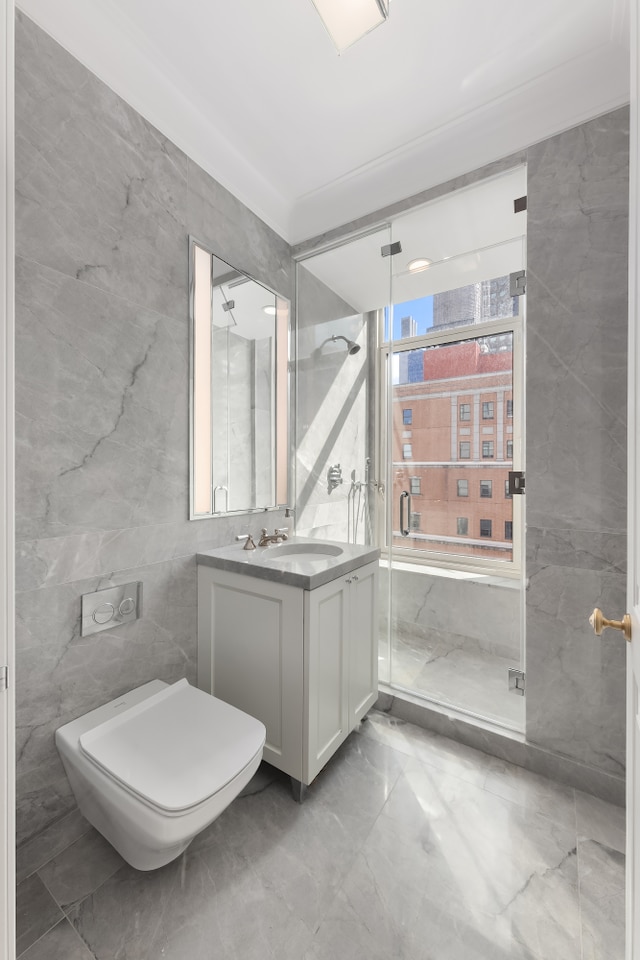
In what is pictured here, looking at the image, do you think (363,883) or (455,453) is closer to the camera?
(363,883)


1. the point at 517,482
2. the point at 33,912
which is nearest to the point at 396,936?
the point at 33,912

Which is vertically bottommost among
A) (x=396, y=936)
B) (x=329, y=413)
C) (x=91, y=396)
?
(x=396, y=936)

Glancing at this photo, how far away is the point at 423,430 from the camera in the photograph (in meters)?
2.55

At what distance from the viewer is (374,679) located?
187 centimetres

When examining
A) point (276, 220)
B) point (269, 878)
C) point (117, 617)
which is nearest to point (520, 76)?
point (276, 220)

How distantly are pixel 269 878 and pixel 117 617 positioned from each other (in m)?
0.94

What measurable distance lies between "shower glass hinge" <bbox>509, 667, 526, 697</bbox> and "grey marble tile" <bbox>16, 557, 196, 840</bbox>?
1.54m

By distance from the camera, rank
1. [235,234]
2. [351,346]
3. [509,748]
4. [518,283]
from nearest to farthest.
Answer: [509,748]
[518,283]
[235,234]
[351,346]

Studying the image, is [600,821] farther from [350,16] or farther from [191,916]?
[350,16]

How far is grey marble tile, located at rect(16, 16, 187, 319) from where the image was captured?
3.76ft

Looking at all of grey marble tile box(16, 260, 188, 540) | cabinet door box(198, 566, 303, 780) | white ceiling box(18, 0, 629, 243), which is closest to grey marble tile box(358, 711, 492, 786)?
cabinet door box(198, 566, 303, 780)

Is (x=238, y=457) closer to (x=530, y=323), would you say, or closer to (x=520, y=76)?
(x=530, y=323)

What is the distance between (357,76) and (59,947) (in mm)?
2937

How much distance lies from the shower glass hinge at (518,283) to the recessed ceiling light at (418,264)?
0.53 meters
